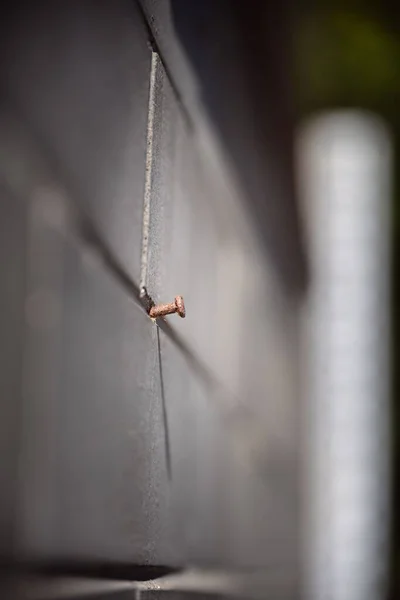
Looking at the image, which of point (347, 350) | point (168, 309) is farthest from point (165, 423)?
point (347, 350)

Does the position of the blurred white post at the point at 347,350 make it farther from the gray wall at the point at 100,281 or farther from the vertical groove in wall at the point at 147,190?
the vertical groove in wall at the point at 147,190

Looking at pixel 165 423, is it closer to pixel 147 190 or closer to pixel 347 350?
pixel 147 190

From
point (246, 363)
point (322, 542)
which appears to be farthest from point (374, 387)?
point (246, 363)

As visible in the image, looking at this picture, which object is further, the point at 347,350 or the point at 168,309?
the point at 347,350

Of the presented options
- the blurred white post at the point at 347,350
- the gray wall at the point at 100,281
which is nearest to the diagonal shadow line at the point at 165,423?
the gray wall at the point at 100,281

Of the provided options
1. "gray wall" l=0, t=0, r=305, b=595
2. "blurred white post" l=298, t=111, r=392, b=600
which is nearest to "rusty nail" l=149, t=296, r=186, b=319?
"gray wall" l=0, t=0, r=305, b=595

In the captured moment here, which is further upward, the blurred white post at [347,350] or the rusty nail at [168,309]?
the blurred white post at [347,350]

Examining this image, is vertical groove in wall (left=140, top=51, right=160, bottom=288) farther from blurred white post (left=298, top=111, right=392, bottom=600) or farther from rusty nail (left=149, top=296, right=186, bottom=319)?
blurred white post (left=298, top=111, right=392, bottom=600)

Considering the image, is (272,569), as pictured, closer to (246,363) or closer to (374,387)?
→ (246,363)
